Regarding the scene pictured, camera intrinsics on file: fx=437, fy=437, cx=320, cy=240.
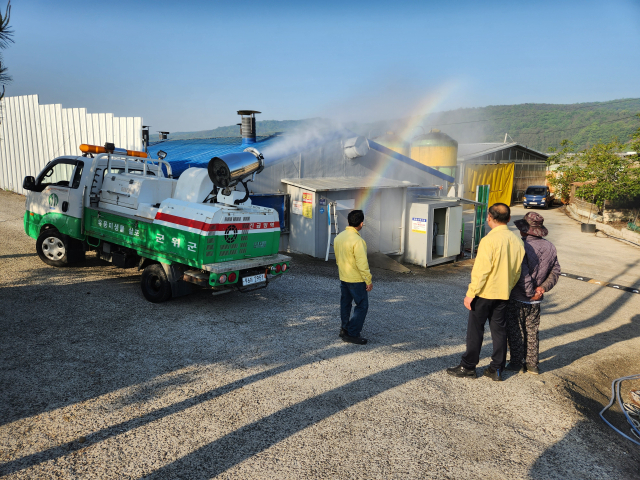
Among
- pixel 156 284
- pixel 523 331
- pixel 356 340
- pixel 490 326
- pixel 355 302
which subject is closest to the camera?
pixel 490 326

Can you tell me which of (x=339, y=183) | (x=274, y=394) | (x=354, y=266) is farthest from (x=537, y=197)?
(x=274, y=394)

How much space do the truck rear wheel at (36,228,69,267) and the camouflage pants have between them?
8.70 m

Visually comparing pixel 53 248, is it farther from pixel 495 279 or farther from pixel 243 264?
pixel 495 279

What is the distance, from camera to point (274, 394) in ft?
15.6

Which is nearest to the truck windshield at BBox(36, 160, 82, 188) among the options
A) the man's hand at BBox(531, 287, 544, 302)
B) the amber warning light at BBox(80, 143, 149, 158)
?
the amber warning light at BBox(80, 143, 149, 158)

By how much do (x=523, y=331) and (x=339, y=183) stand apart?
872cm

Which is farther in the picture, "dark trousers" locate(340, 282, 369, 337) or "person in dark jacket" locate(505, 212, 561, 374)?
"dark trousers" locate(340, 282, 369, 337)

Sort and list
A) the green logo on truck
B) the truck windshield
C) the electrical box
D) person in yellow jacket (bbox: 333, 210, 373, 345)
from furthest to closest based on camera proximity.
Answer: the electrical box, the green logo on truck, the truck windshield, person in yellow jacket (bbox: 333, 210, 373, 345)

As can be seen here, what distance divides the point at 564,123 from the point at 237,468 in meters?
124

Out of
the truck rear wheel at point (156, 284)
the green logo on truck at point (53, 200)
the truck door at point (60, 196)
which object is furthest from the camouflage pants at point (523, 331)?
the green logo on truck at point (53, 200)

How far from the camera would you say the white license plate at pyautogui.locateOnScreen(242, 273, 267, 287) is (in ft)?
23.4

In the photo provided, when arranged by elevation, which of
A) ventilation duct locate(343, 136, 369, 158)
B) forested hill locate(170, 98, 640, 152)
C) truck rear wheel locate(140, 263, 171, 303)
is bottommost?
truck rear wheel locate(140, 263, 171, 303)

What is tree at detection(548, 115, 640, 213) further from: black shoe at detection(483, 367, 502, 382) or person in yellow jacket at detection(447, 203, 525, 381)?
black shoe at detection(483, 367, 502, 382)

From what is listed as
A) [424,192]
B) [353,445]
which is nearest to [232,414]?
[353,445]
